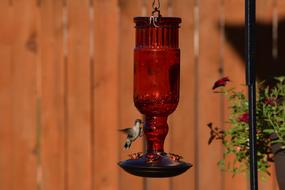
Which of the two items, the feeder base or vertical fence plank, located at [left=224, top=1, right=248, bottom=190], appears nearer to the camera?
the feeder base

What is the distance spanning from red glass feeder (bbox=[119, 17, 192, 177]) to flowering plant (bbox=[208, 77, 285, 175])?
4.49ft

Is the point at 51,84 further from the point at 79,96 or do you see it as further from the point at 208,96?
the point at 208,96

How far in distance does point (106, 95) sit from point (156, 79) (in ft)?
6.51

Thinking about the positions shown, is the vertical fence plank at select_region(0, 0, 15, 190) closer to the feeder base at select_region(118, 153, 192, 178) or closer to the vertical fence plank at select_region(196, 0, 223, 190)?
the vertical fence plank at select_region(196, 0, 223, 190)

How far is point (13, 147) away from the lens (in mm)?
5051

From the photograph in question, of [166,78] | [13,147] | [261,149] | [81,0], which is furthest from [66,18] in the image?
[166,78]

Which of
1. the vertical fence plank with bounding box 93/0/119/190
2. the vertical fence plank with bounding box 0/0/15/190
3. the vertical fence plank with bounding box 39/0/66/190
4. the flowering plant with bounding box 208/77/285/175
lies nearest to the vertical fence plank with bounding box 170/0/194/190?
the flowering plant with bounding box 208/77/285/175

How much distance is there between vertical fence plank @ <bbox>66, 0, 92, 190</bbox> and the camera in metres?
4.98

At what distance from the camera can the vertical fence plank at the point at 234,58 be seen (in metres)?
4.82

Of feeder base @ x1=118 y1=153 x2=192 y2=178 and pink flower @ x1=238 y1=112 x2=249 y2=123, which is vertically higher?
pink flower @ x1=238 y1=112 x2=249 y2=123

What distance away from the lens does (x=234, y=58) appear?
15.9ft

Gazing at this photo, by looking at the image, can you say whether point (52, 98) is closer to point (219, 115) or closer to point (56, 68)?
point (56, 68)

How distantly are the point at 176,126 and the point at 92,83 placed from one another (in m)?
0.56

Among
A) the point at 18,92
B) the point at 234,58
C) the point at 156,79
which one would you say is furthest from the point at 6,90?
the point at 156,79
